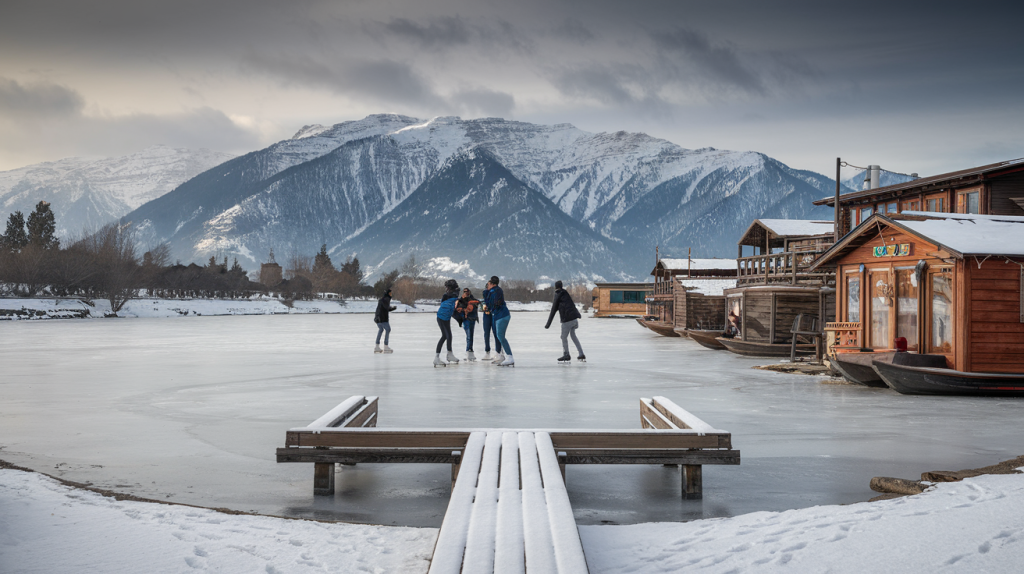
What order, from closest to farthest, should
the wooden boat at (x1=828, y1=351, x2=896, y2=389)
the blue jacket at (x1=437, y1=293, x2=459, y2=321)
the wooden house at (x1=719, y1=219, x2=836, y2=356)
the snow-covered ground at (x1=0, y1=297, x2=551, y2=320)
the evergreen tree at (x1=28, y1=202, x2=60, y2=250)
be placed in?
the wooden boat at (x1=828, y1=351, x2=896, y2=389)
the blue jacket at (x1=437, y1=293, x2=459, y2=321)
the wooden house at (x1=719, y1=219, x2=836, y2=356)
the snow-covered ground at (x1=0, y1=297, x2=551, y2=320)
the evergreen tree at (x1=28, y1=202, x2=60, y2=250)

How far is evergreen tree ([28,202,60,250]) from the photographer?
81.2 m

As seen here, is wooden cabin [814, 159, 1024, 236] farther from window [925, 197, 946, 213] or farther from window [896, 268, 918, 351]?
window [896, 268, 918, 351]

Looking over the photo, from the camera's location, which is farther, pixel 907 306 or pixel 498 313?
pixel 498 313

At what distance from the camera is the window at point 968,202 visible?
26.5m

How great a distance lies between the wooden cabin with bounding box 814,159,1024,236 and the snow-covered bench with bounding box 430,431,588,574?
69.5ft

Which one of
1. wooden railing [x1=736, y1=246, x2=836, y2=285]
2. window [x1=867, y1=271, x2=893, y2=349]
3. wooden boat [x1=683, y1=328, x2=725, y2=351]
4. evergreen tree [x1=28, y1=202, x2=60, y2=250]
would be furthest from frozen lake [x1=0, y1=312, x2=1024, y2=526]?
evergreen tree [x1=28, y1=202, x2=60, y2=250]

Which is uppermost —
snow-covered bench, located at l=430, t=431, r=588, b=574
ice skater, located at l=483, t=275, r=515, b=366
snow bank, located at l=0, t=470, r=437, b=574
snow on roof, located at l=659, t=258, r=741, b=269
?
snow on roof, located at l=659, t=258, r=741, b=269

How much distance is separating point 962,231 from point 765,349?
9787 mm

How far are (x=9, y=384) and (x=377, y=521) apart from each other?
39.9ft

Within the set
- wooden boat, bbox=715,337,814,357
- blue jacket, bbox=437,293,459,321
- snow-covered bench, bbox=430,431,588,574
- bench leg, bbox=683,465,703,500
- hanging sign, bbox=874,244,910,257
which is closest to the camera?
snow-covered bench, bbox=430,431,588,574

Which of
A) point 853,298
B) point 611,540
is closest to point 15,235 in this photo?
point 853,298

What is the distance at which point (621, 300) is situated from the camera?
78.3 m

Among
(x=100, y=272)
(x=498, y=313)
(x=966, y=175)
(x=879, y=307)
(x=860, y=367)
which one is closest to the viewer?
(x=860, y=367)

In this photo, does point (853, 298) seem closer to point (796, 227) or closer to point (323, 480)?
point (323, 480)
